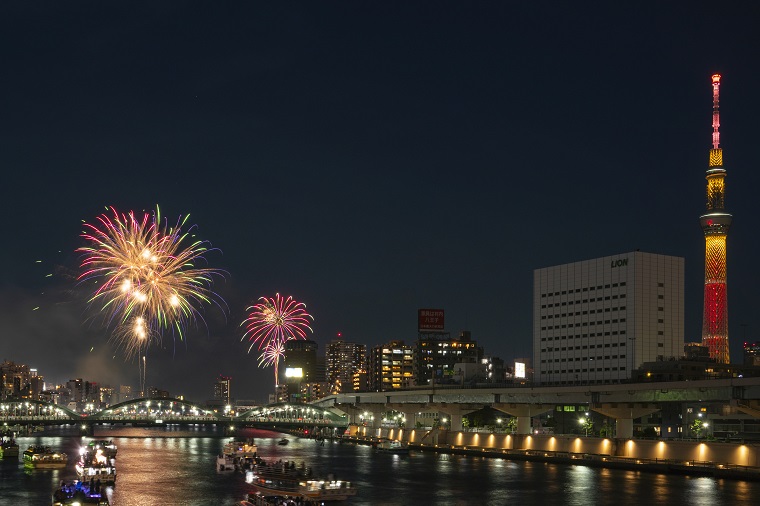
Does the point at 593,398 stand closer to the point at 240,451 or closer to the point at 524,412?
the point at 524,412

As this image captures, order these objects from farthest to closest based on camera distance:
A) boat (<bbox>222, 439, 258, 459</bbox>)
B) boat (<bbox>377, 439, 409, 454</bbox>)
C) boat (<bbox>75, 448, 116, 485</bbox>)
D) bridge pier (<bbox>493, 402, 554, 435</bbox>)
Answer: boat (<bbox>377, 439, 409, 454</bbox>) < bridge pier (<bbox>493, 402, 554, 435</bbox>) < boat (<bbox>222, 439, 258, 459</bbox>) < boat (<bbox>75, 448, 116, 485</bbox>)

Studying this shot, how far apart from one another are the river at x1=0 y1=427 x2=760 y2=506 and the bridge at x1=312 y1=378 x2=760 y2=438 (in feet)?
33.5

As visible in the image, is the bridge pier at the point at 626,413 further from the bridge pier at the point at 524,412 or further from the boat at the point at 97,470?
the boat at the point at 97,470

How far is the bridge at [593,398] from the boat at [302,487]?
134 feet

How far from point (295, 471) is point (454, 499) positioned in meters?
18.5

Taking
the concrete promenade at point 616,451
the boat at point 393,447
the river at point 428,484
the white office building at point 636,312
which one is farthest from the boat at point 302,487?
the white office building at point 636,312

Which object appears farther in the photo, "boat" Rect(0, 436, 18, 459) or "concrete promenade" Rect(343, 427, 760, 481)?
"boat" Rect(0, 436, 18, 459)

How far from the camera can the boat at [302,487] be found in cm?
7669


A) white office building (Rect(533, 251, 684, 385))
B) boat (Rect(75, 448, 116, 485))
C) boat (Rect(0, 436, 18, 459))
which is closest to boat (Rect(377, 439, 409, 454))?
boat (Rect(75, 448, 116, 485))

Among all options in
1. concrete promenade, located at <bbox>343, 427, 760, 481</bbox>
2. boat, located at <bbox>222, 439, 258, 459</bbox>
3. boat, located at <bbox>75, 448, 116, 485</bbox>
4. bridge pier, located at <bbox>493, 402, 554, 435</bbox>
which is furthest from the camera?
bridge pier, located at <bbox>493, 402, 554, 435</bbox>

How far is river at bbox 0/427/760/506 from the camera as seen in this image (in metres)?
76.6

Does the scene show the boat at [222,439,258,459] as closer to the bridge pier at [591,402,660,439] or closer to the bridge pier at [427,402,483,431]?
the bridge pier at [427,402,483,431]

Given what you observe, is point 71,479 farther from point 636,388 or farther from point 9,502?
point 636,388

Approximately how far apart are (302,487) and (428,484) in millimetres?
16996
